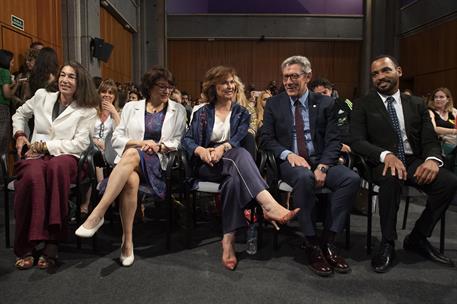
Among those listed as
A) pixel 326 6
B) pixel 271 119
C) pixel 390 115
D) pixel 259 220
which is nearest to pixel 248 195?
pixel 259 220

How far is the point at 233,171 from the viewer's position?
2.47 m

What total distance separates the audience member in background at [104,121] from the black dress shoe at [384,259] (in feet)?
7.14

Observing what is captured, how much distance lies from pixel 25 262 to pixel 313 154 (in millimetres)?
1861

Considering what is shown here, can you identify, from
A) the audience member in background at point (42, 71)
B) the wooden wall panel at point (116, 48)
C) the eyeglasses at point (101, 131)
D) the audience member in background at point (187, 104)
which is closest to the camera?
the eyeglasses at point (101, 131)

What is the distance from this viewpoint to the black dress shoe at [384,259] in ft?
7.68

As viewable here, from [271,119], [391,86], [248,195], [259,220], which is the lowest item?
[259,220]

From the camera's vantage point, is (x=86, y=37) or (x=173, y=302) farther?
(x=86, y=37)

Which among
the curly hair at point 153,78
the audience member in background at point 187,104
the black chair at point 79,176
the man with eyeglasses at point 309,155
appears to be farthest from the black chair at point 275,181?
the audience member in background at point 187,104

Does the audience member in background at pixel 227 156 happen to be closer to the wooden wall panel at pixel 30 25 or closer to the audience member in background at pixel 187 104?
the audience member in background at pixel 187 104

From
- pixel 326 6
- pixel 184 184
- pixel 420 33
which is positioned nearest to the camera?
pixel 184 184

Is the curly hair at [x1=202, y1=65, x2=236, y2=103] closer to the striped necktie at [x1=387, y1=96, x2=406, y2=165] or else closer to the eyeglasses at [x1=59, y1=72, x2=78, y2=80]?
the eyeglasses at [x1=59, y1=72, x2=78, y2=80]

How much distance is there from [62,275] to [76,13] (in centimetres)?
511

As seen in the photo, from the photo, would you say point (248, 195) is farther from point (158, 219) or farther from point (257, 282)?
point (158, 219)

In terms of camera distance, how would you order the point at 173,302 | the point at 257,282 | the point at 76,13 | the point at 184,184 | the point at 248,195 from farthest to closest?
the point at 76,13, the point at 184,184, the point at 248,195, the point at 257,282, the point at 173,302
